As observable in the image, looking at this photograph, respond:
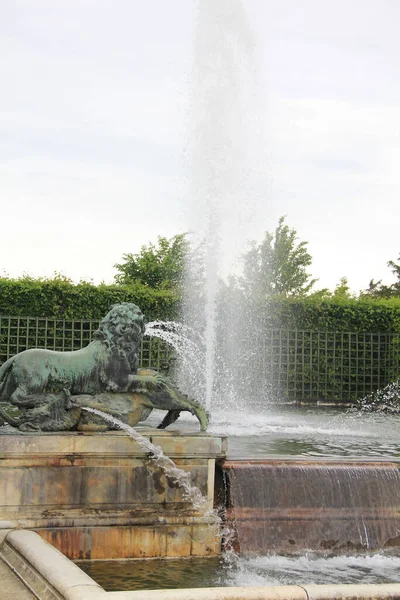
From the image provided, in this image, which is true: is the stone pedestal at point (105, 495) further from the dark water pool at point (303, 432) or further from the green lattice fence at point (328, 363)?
the green lattice fence at point (328, 363)

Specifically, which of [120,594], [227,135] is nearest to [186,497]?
[120,594]

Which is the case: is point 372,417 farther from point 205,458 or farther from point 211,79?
point 205,458

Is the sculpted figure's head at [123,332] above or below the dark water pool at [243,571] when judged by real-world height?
above

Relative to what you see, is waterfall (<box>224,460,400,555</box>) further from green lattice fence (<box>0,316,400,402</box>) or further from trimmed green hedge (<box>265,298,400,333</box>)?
trimmed green hedge (<box>265,298,400,333</box>)

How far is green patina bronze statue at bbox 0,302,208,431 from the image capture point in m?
6.40

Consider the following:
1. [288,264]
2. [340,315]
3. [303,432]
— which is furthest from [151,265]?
[303,432]

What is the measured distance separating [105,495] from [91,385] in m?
0.85

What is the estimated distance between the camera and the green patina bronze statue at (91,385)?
6.40 metres

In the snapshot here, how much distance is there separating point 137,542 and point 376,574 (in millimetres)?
1721

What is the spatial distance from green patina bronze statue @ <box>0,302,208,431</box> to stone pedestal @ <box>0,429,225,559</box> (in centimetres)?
23

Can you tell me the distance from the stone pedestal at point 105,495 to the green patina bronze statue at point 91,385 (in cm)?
23

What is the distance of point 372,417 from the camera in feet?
50.6

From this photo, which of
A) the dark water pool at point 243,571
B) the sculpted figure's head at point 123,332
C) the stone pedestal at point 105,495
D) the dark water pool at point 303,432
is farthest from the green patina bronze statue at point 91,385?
the dark water pool at point 243,571

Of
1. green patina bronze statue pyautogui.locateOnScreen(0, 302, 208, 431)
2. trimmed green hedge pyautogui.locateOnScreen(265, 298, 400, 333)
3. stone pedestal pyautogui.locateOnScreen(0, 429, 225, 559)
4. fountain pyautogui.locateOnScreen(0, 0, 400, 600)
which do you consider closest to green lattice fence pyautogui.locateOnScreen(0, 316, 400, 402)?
trimmed green hedge pyautogui.locateOnScreen(265, 298, 400, 333)
